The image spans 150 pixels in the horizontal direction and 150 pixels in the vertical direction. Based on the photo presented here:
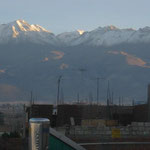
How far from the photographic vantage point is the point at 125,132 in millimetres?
32438

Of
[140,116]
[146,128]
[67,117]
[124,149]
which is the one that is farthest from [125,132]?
[67,117]

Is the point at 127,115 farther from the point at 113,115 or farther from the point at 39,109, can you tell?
the point at 39,109

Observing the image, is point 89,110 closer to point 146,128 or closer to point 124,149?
point 146,128

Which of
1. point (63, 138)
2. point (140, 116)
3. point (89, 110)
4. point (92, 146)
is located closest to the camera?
point (63, 138)

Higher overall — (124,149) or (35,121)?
(35,121)

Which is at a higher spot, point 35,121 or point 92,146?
point 35,121

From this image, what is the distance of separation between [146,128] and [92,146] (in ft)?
36.4

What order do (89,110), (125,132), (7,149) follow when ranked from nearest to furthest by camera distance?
(7,149)
(125,132)
(89,110)

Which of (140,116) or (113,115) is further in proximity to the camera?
(113,115)

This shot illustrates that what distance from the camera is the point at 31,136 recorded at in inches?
301

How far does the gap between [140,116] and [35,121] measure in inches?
1902

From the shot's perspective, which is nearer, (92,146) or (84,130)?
(92,146)

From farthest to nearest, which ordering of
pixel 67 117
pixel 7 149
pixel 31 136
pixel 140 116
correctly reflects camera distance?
1. pixel 67 117
2. pixel 140 116
3. pixel 7 149
4. pixel 31 136

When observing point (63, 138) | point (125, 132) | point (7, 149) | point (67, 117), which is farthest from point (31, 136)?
point (67, 117)
